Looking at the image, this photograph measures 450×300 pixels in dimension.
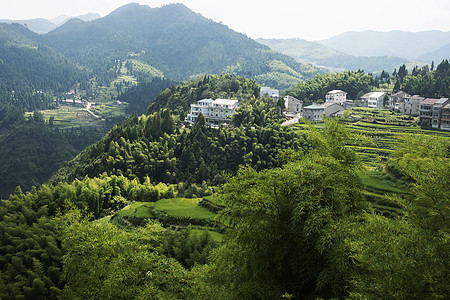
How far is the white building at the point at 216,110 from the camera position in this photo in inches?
1953

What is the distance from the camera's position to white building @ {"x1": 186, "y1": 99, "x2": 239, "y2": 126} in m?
Result: 49.6

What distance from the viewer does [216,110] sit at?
50438 millimetres

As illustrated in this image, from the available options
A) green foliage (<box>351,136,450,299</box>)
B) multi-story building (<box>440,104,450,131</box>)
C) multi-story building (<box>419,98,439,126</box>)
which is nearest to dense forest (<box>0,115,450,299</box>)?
green foliage (<box>351,136,450,299</box>)

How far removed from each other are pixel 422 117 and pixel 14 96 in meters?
116

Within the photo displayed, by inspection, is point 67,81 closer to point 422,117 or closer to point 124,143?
point 124,143

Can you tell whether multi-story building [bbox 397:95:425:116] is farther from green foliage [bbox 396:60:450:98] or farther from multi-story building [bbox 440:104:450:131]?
multi-story building [bbox 440:104:450:131]

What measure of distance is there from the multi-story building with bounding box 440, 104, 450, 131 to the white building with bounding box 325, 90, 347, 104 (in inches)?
786

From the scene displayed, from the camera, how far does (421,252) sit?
696 centimetres

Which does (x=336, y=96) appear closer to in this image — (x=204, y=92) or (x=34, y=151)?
(x=204, y=92)

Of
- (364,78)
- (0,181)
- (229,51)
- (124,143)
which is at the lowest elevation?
(0,181)

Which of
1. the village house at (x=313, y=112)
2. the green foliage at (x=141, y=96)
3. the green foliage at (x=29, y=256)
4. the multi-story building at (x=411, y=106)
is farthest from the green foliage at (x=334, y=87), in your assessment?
the green foliage at (x=141, y=96)

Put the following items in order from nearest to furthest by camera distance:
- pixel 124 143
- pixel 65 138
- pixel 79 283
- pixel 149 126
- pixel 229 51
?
pixel 79 283 → pixel 124 143 → pixel 149 126 → pixel 65 138 → pixel 229 51

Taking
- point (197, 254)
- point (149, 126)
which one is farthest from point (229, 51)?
point (197, 254)

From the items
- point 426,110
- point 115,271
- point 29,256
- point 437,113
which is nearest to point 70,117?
point 426,110
